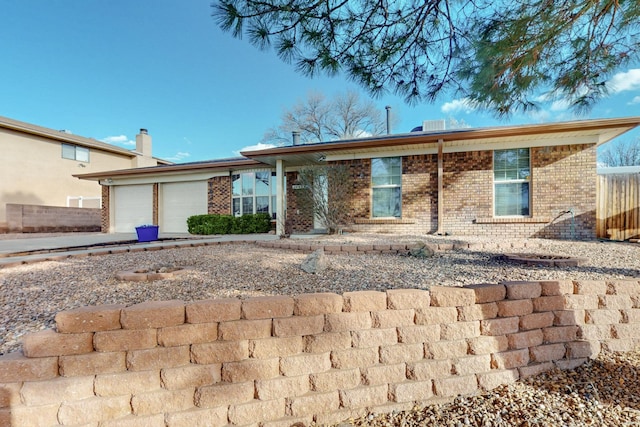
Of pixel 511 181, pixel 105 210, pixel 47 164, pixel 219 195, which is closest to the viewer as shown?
pixel 511 181

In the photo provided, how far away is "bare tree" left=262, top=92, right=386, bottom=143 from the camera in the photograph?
20.4 m

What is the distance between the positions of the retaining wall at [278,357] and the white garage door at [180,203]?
1029 cm

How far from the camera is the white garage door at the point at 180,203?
447 inches

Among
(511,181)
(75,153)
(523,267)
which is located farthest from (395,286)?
(75,153)

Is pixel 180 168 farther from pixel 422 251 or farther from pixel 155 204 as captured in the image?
pixel 422 251

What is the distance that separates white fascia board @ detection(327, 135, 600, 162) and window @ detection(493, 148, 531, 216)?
179mm

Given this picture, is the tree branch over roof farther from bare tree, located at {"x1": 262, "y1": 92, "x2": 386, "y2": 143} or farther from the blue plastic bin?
bare tree, located at {"x1": 262, "y1": 92, "x2": 386, "y2": 143}

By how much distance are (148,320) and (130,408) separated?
428mm

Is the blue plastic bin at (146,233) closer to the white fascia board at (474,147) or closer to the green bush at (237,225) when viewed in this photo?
the green bush at (237,225)

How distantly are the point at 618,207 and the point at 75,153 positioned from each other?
23.2 m

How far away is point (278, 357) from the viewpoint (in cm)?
168

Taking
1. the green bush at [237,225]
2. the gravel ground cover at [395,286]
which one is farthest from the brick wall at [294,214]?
the gravel ground cover at [395,286]

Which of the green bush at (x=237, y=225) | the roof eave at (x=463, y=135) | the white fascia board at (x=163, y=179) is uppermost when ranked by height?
the roof eave at (x=463, y=135)

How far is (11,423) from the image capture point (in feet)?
4.47
